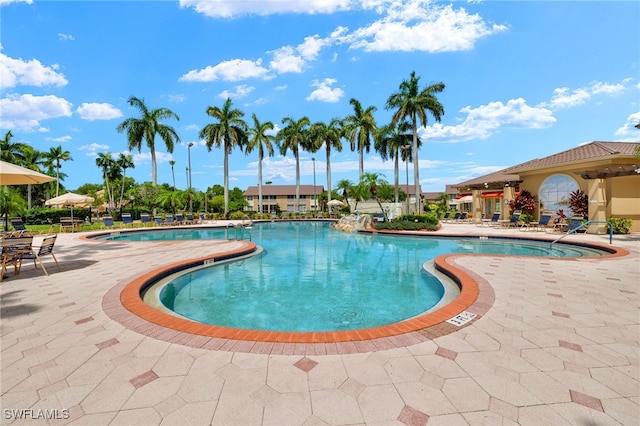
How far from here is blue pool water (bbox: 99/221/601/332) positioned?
536cm

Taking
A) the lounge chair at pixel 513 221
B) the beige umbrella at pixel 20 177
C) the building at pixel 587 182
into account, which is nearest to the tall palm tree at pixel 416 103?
the lounge chair at pixel 513 221

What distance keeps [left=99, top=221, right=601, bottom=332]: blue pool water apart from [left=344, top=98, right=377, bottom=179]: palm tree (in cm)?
2387

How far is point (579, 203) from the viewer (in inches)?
747

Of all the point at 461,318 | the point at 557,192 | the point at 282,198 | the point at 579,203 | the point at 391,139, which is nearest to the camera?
the point at 461,318

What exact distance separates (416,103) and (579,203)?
13.5 m

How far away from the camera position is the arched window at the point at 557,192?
20133mm

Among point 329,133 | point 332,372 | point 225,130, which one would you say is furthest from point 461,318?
point 329,133

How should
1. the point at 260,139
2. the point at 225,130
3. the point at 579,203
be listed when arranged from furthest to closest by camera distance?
the point at 260,139 → the point at 225,130 → the point at 579,203

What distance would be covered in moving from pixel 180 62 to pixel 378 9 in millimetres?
11647

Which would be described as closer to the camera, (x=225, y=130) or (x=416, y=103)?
(x=416, y=103)

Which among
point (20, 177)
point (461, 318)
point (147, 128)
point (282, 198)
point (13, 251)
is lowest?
point (461, 318)

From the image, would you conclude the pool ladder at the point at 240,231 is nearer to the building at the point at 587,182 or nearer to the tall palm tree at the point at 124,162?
the building at the point at 587,182

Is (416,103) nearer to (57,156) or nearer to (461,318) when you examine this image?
(461,318)

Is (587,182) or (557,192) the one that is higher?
(587,182)
